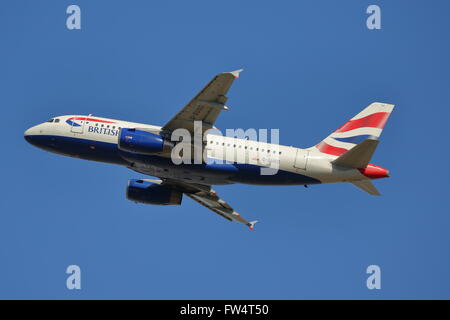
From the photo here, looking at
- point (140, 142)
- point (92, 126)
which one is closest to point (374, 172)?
point (140, 142)

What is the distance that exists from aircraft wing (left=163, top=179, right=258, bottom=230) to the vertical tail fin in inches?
359

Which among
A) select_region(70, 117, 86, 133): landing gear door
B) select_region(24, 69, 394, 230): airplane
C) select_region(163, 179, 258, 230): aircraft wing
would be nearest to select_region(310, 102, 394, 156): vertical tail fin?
select_region(24, 69, 394, 230): airplane

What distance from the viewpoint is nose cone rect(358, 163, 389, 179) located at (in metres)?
47.6

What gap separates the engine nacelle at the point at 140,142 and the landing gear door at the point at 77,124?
440 centimetres

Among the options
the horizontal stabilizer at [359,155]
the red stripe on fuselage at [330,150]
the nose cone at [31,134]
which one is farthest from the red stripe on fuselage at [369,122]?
the nose cone at [31,134]

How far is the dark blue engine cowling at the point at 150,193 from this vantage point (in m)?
54.8

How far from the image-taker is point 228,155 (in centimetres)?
4881

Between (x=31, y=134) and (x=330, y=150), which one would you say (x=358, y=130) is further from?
(x=31, y=134)

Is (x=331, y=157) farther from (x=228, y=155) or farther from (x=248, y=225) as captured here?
(x=248, y=225)

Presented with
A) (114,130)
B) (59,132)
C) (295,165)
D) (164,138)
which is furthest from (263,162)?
(59,132)

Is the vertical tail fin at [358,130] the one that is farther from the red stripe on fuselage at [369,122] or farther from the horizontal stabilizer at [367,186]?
the horizontal stabilizer at [367,186]

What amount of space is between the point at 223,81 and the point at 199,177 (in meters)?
9.05

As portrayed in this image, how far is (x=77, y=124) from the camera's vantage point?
5091cm

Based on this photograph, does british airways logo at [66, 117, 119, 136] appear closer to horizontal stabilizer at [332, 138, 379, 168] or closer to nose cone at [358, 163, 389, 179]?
horizontal stabilizer at [332, 138, 379, 168]
